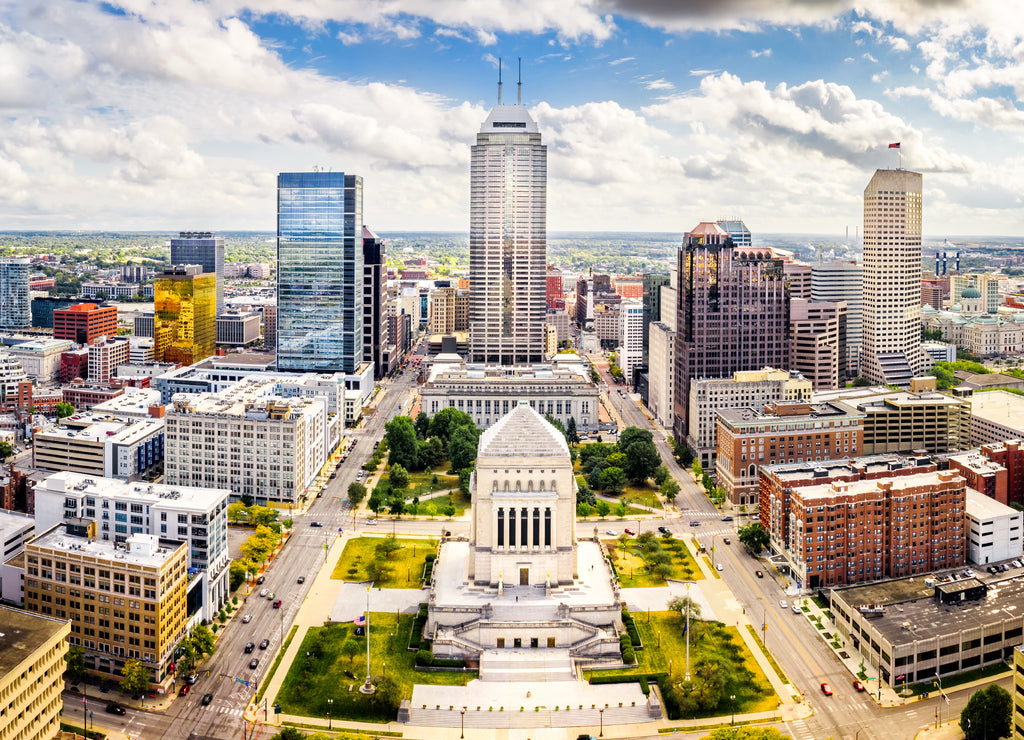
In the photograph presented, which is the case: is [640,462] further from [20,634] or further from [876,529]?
[20,634]

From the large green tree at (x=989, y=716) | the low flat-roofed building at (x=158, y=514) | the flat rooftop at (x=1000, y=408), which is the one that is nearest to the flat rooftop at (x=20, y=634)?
the low flat-roofed building at (x=158, y=514)

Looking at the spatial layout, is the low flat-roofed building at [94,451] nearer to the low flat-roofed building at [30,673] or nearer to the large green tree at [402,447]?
the large green tree at [402,447]

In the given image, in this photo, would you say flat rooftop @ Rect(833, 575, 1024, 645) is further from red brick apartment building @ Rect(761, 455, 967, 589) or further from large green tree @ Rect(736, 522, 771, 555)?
large green tree @ Rect(736, 522, 771, 555)

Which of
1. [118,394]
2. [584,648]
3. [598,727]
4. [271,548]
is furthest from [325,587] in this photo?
[118,394]

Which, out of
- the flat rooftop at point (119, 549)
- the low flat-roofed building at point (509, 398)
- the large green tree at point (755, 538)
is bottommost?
the large green tree at point (755, 538)

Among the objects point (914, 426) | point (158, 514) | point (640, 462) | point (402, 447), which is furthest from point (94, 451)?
point (914, 426)

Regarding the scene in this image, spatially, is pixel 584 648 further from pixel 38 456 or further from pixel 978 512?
pixel 38 456

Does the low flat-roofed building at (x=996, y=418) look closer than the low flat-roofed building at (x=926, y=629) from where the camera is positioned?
No
